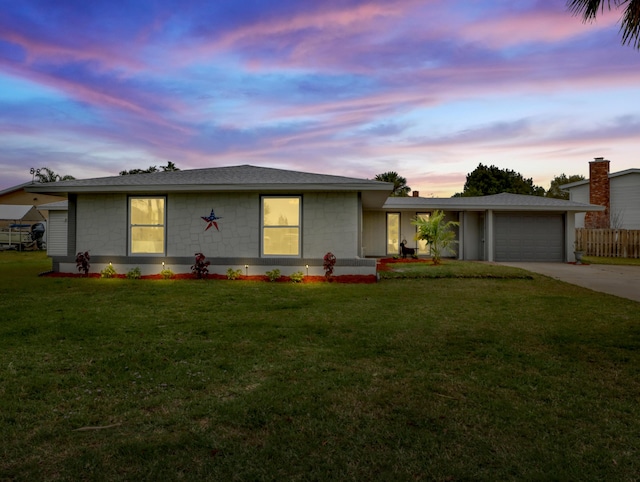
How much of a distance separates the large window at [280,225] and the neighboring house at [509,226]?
9189 millimetres

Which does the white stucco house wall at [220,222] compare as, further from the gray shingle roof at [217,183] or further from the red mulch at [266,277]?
the red mulch at [266,277]

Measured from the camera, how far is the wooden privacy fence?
23422mm

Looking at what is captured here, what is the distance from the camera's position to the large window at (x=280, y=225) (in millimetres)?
12953

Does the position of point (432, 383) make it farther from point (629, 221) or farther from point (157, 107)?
point (629, 221)

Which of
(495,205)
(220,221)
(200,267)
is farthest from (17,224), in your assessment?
(495,205)

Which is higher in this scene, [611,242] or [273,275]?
[611,242]

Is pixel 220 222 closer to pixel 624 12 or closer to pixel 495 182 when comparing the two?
pixel 624 12

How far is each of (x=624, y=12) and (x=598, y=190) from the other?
27.3m

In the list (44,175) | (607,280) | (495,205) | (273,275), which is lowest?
(607,280)

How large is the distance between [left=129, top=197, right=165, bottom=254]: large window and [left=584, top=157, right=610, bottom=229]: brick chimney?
2865cm

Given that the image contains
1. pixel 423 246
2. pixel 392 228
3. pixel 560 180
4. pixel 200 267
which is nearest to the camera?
pixel 200 267

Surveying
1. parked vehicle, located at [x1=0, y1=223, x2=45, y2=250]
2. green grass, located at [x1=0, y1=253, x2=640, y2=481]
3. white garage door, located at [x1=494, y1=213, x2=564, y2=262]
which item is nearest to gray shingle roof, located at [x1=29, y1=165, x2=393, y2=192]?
green grass, located at [x1=0, y1=253, x2=640, y2=481]

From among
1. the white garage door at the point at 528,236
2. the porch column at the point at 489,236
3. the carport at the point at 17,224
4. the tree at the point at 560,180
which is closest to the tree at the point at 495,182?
the tree at the point at 560,180

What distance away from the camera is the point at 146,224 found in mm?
13430
